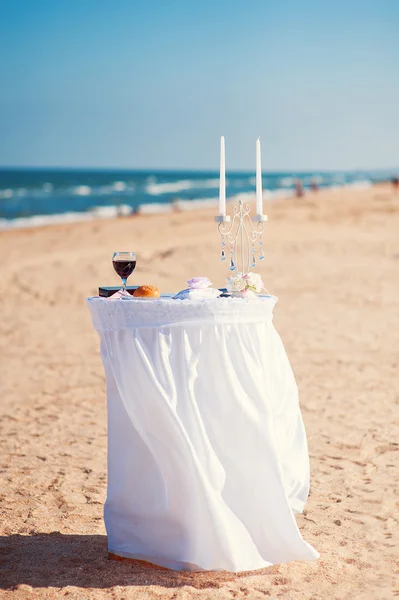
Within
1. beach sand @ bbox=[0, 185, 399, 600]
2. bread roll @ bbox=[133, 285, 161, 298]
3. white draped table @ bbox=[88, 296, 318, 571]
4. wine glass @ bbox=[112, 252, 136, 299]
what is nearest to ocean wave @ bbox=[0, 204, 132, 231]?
beach sand @ bbox=[0, 185, 399, 600]

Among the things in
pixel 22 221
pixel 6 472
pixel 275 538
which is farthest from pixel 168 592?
pixel 22 221

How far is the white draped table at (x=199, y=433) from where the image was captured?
3633 millimetres

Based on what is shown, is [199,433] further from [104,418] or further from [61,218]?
[61,218]

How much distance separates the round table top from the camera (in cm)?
366

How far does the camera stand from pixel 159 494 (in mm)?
3695

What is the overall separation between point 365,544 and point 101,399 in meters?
3.62

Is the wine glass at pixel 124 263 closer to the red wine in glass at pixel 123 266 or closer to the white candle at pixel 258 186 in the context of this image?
the red wine in glass at pixel 123 266

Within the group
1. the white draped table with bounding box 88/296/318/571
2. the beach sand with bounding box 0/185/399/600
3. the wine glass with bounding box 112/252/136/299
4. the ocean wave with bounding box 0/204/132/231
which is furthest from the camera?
the ocean wave with bounding box 0/204/132/231

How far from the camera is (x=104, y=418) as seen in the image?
6.79 meters

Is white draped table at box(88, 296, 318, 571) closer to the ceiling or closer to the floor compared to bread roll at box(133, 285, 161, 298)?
closer to the floor

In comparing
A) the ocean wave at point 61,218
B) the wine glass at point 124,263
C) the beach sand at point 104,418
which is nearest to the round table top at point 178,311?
the wine glass at point 124,263

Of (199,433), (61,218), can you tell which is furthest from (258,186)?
(61,218)

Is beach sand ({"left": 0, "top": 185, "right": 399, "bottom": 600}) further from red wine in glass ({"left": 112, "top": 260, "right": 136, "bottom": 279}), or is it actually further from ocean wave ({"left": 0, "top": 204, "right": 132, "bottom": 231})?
ocean wave ({"left": 0, "top": 204, "right": 132, "bottom": 231})

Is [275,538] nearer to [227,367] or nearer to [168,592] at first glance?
[168,592]
